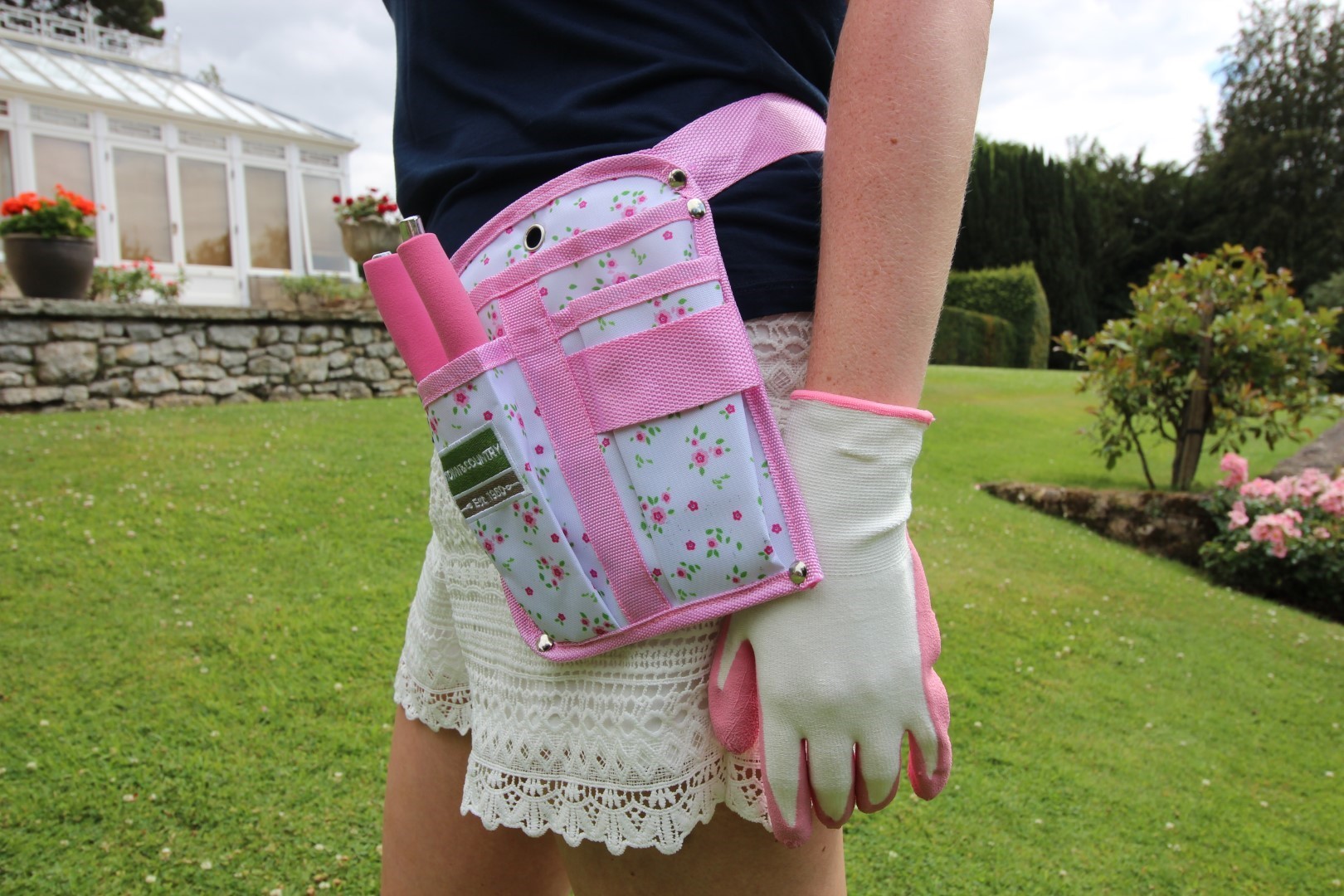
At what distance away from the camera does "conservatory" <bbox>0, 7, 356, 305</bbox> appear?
13273mm

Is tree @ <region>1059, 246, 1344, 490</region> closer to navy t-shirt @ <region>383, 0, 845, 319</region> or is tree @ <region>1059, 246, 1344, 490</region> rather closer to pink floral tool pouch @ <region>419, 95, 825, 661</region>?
navy t-shirt @ <region>383, 0, 845, 319</region>

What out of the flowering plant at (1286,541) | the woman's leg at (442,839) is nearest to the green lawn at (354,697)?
the flowering plant at (1286,541)

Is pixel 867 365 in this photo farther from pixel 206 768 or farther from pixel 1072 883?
A: pixel 206 768

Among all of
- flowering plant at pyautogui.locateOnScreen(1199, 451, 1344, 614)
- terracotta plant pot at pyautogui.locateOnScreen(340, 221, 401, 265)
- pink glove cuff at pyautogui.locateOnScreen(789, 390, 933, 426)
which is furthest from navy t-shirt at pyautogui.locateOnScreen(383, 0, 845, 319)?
terracotta plant pot at pyautogui.locateOnScreen(340, 221, 401, 265)

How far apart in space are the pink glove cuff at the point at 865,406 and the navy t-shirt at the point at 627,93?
0.36 feet

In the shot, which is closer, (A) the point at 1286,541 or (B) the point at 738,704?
(B) the point at 738,704

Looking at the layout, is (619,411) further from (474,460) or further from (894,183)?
(894,183)

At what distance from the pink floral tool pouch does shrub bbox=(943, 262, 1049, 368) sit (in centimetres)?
1937

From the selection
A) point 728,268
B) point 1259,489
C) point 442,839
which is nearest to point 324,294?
point 1259,489

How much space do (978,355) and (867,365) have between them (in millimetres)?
19296

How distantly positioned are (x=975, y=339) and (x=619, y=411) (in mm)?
19239

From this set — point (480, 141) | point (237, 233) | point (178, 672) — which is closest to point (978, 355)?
point (237, 233)

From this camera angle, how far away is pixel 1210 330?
6980 millimetres

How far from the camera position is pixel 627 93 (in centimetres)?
84
